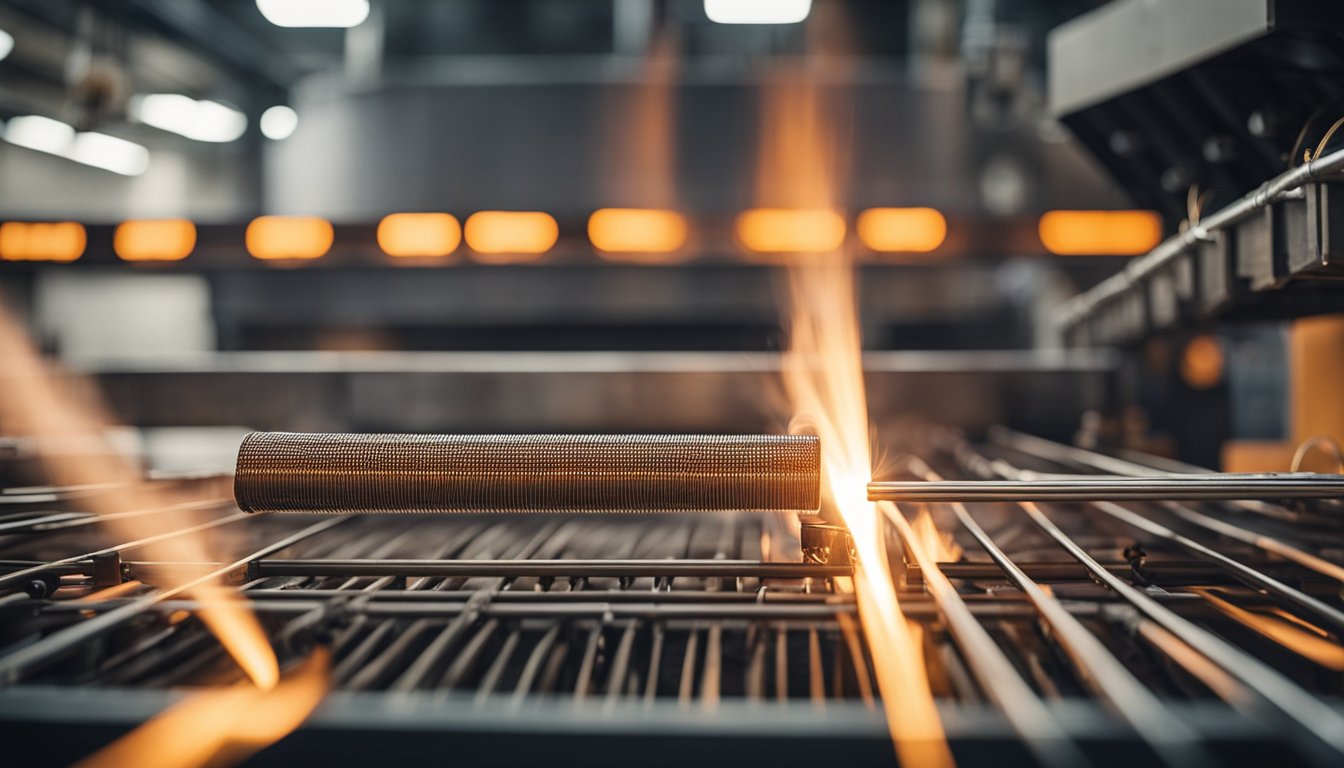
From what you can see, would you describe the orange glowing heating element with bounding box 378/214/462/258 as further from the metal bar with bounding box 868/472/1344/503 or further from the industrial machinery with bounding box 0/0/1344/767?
the metal bar with bounding box 868/472/1344/503

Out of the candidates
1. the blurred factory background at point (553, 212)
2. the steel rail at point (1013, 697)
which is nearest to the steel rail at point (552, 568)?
the steel rail at point (1013, 697)

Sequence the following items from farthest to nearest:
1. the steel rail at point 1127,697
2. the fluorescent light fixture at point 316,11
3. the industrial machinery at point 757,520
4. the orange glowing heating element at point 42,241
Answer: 1. the fluorescent light fixture at point 316,11
2. the orange glowing heating element at point 42,241
3. the industrial machinery at point 757,520
4. the steel rail at point 1127,697

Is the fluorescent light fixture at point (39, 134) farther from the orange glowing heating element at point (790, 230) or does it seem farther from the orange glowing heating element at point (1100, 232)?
the orange glowing heating element at point (1100, 232)

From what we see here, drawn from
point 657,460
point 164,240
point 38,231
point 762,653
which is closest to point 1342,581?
point 762,653

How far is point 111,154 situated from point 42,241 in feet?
18.0

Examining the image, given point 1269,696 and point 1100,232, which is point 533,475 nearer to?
point 1269,696

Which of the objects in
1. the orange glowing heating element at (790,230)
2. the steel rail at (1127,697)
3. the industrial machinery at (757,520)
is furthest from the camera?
the orange glowing heating element at (790,230)

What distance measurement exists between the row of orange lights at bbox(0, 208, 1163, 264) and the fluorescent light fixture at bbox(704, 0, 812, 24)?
128 inches

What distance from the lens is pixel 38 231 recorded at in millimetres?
3758

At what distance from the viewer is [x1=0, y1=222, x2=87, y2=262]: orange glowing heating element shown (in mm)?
3729

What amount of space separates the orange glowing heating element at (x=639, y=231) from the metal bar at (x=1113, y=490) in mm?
2465

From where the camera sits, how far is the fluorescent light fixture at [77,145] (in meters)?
7.18

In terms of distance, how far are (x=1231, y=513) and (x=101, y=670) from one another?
245cm

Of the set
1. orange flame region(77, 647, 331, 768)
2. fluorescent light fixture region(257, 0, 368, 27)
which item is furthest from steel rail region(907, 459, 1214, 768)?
fluorescent light fixture region(257, 0, 368, 27)
